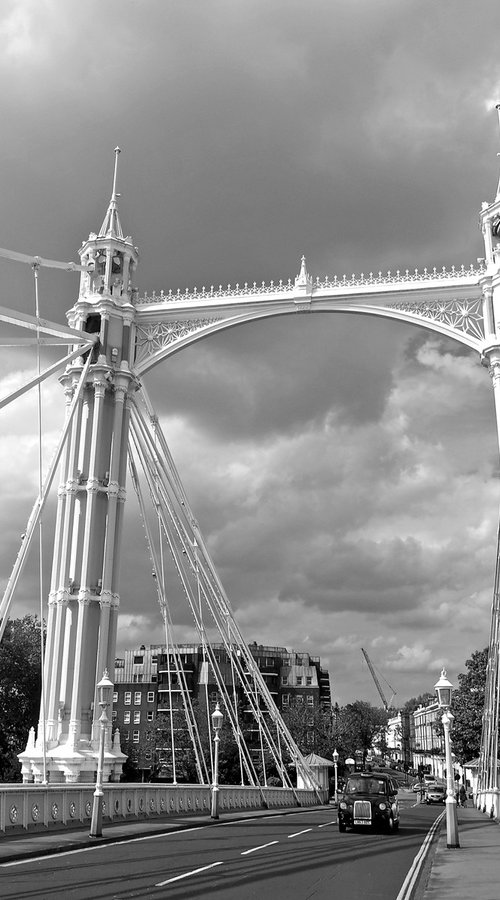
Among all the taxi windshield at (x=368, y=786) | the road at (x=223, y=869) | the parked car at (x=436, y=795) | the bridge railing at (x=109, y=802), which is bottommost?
the parked car at (x=436, y=795)

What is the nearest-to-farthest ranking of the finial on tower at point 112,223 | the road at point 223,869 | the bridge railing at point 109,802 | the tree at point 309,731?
1. the road at point 223,869
2. the bridge railing at point 109,802
3. the finial on tower at point 112,223
4. the tree at point 309,731

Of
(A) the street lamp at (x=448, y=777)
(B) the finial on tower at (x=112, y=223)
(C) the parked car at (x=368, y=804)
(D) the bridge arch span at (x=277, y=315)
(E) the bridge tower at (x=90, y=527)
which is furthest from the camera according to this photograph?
(B) the finial on tower at (x=112, y=223)

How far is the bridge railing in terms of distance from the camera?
20188mm

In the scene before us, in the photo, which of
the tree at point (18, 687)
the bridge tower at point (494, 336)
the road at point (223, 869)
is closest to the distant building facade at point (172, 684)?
the tree at point (18, 687)

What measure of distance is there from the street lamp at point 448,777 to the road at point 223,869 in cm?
95

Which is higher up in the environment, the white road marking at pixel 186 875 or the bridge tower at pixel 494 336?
the bridge tower at pixel 494 336

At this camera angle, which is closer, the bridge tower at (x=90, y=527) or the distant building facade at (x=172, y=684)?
the bridge tower at (x=90, y=527)

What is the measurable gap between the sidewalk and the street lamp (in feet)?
1.00

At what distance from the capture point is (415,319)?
30.8m

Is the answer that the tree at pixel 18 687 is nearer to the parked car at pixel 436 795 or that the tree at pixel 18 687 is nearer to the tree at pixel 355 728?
the parked car at pixel 436 795

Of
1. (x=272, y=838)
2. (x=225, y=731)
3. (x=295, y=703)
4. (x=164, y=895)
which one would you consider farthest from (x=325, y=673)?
(x=164, y=895)

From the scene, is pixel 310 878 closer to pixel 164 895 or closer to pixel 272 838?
pixel 164 895

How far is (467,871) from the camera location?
14602mm

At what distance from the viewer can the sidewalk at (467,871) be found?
1195cm
